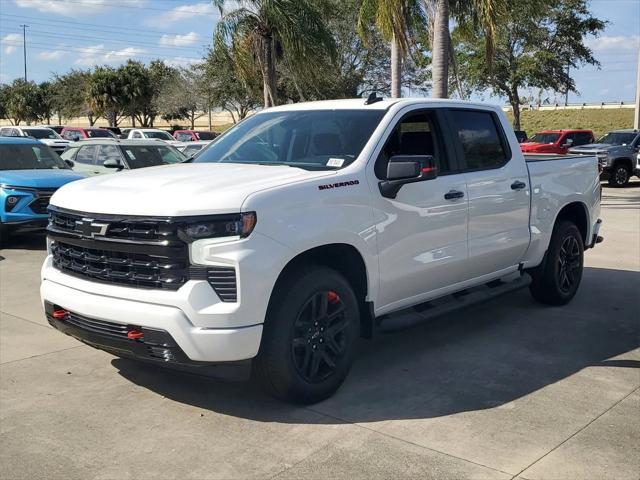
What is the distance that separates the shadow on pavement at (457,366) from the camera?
4.62m

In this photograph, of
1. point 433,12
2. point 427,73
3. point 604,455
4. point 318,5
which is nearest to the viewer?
point 604,455

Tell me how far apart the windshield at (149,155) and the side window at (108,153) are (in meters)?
0.18

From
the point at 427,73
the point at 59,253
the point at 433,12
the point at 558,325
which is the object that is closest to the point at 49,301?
the point at 59,253

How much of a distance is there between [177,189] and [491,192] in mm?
2834

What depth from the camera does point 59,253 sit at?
4.79 m

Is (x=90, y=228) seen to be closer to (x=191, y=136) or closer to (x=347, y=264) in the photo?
(x=347, y=264)

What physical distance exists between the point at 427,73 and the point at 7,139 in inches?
1225

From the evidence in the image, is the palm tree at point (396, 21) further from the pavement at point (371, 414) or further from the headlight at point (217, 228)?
the headlight at point (217, 228)

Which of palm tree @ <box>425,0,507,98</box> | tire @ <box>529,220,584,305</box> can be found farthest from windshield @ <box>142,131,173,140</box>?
tire @ <box>529,220,584,305</box>

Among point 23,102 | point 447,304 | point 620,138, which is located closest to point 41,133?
point 620,138

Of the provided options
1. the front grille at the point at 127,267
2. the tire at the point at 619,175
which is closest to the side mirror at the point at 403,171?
the front grille at the point at 127,267

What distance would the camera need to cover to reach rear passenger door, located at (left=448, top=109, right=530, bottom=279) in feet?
19.0

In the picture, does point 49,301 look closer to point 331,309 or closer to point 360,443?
point 331,309

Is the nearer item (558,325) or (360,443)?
(360,443)
